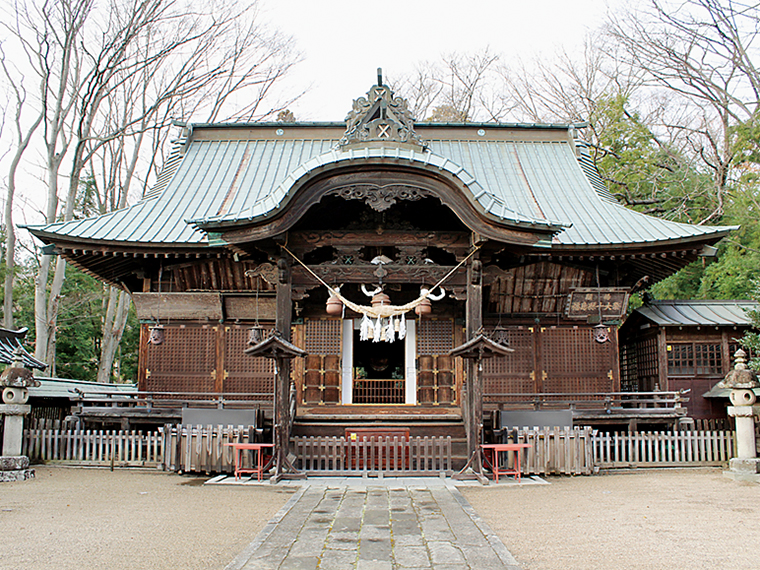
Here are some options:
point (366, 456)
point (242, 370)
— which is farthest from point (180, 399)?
point (366, 456)

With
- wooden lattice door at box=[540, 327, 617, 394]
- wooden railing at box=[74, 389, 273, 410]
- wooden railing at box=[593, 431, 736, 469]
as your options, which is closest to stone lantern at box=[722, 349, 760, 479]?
wooden railing at box=[593, 431, 736, 469]

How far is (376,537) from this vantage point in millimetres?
5934

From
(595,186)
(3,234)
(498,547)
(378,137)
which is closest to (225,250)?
(378,137)

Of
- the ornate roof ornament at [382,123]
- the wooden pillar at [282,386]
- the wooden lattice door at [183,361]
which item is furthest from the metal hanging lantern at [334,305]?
the wooden lattice door at [183,361]

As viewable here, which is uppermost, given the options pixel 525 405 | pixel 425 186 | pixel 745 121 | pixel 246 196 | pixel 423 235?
pixel 745 121

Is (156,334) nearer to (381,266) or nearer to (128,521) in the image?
(381,266)

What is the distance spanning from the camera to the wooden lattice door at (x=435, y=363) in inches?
536

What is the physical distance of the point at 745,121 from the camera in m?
22.0

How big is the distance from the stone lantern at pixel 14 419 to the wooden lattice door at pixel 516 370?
31.2 feet

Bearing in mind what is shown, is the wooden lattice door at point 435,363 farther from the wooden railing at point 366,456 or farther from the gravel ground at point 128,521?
the gravel ground at point 128,521

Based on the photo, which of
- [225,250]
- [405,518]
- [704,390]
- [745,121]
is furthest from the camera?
[745,121]

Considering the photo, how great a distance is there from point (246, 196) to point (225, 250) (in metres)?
3.11

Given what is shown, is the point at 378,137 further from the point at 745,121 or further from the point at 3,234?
the point at 3,234

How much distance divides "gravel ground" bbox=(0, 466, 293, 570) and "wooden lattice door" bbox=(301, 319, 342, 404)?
3859 millimetres
